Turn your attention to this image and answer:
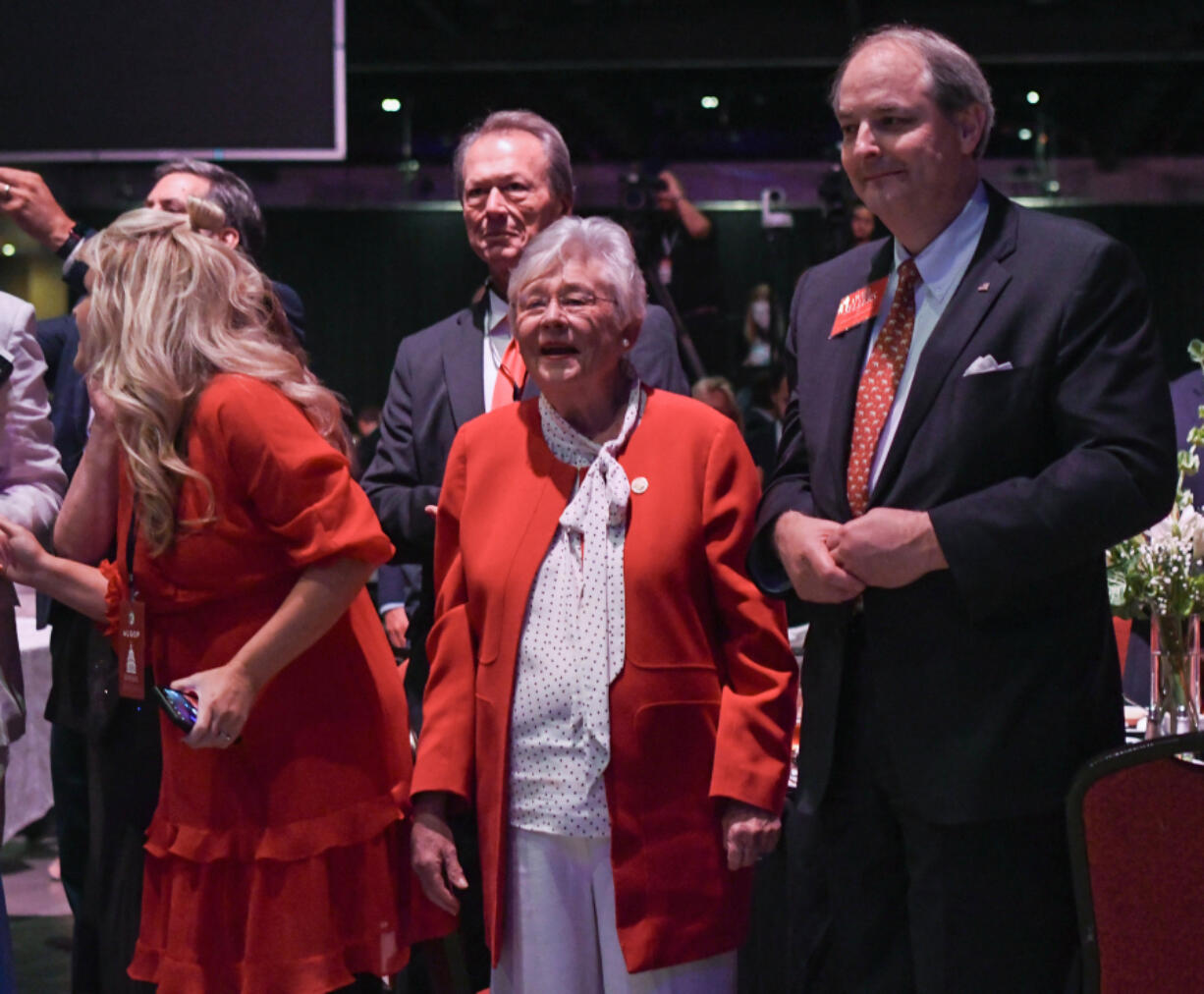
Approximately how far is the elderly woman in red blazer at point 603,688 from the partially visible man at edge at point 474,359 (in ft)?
1.83

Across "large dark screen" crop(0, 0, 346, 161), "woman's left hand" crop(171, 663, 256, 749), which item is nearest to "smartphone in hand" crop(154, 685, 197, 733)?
"woman's left hand" crop(171, 663, 256, 749)

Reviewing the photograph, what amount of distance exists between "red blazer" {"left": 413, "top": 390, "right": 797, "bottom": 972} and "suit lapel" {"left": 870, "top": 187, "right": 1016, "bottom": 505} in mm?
267

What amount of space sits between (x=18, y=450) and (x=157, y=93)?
3.47 feet

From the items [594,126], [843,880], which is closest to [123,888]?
[843,880]

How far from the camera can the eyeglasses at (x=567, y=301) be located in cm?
198

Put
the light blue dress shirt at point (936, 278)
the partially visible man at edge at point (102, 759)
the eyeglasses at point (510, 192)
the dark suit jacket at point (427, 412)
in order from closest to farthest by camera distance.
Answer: the light blue dress shirt at point (936, 278)
the partially visible man at edge at point (102, 759)
the dark suit jacket at point (427, 412)
the eyeglasses at point (510, 192)

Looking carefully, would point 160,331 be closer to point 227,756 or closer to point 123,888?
point 227,756

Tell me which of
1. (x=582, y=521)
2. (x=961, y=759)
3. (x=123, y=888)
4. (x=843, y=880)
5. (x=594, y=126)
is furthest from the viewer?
(x=594, y=126)

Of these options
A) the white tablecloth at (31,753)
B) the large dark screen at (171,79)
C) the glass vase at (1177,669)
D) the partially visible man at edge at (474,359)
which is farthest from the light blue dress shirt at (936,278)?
the white tablecloth at (31,753)

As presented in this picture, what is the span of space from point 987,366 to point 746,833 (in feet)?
2.22

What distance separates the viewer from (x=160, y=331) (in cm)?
197

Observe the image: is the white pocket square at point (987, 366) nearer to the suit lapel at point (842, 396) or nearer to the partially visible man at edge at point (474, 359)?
the suit lapel at point (842, 396)

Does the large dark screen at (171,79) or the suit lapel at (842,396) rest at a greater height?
the large dark screen at (171,79)

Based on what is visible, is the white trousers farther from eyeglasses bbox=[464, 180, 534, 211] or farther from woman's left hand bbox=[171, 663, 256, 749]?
eyeglasses bbox=[464, 180, 534, 211]
